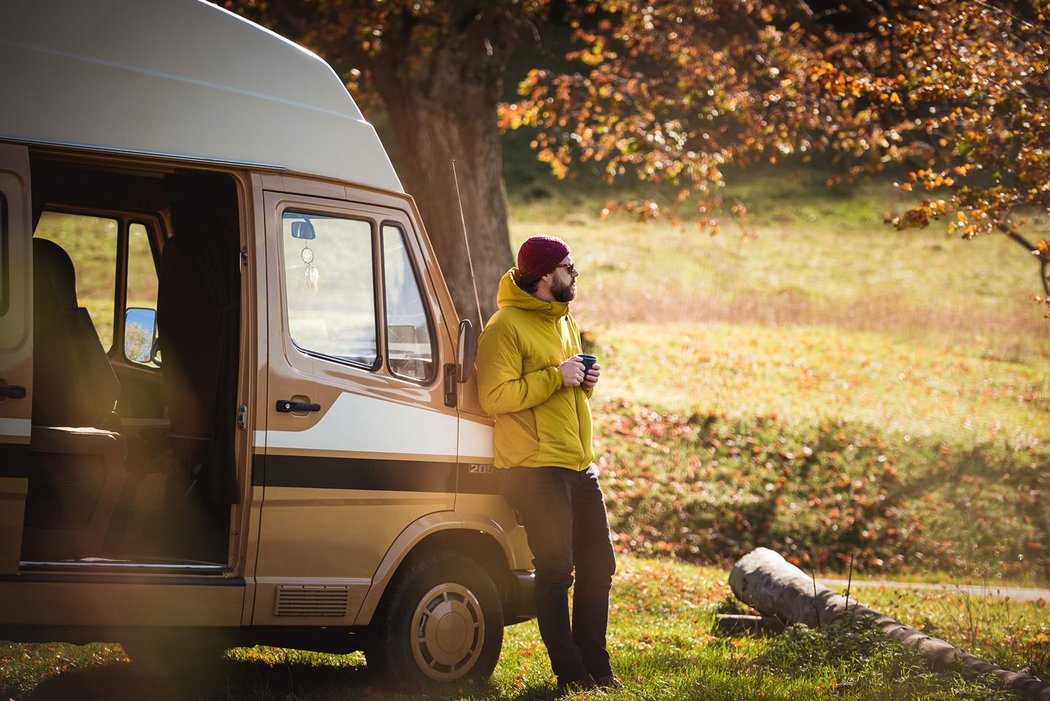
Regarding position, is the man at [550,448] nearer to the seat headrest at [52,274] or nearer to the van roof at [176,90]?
the van roof at [176,90]

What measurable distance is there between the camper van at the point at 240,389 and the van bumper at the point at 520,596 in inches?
0.5

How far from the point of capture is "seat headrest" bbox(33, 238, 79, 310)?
5461 mm

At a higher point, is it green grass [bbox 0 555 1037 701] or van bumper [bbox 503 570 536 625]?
van bumper [bbox 503 570 536 625]

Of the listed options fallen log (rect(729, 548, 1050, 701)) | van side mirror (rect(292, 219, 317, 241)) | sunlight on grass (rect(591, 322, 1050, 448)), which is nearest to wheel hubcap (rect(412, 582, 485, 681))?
van side mirror (rect(292, 219, 317, 241))

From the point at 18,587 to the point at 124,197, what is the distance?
267cm

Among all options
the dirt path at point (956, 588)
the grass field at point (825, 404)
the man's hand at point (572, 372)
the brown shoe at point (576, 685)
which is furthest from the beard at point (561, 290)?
the dirt path at point (956, 588)

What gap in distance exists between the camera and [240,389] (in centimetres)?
532

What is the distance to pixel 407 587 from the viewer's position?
18.9 feet

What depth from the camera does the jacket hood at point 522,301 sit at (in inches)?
235

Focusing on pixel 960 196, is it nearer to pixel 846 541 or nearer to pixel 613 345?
pixel 846 541

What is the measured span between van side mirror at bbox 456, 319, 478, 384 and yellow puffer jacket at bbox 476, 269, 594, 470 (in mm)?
197

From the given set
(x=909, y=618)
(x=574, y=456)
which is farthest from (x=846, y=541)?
(x=574, y=456)

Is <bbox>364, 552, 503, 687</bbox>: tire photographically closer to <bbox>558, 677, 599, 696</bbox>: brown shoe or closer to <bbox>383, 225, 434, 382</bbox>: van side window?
<bbox>558, 677, 599, 696</bbox>: brown shoe

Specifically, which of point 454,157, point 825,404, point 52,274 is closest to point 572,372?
point 52,274
